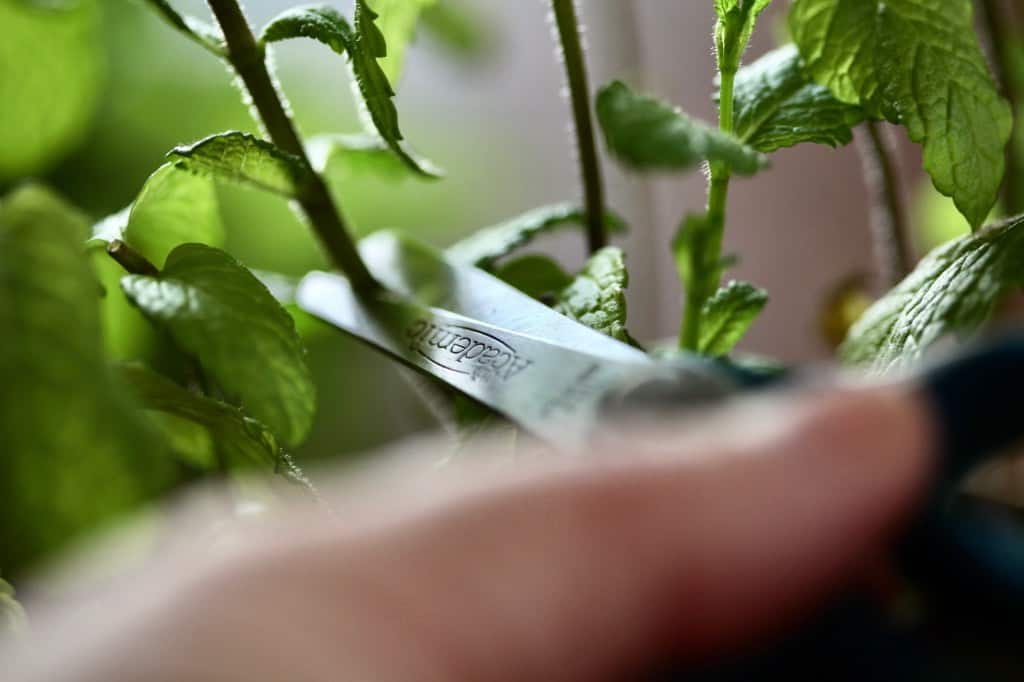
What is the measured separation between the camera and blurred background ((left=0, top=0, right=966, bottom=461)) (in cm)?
83

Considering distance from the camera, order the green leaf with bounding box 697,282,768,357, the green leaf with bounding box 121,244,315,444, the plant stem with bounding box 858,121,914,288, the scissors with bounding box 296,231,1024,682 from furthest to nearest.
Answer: the plant stem with bounding box 858,121,914,288 → the green leaf with bounding box 697,282,768,357 → the green leaf with bounding box 121,244,315,444 → the scissors with bounding box 296,231,1024,682

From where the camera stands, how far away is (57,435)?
23 centimetres

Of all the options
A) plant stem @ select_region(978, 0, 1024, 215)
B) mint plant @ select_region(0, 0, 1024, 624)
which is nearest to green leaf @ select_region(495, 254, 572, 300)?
mint plant @ select_region(0, 0, 1024, 624)

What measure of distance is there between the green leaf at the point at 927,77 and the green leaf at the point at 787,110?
2cm

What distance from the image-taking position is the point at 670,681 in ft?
0.66

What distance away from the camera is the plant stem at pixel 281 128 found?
389 millimetres

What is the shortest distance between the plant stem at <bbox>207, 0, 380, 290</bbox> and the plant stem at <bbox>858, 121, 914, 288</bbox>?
0.28 metres

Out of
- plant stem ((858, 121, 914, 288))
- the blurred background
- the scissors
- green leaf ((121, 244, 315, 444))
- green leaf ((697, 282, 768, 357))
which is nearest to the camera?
the scissors

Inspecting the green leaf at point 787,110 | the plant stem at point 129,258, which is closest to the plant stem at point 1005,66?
the green leaf at point 787,110

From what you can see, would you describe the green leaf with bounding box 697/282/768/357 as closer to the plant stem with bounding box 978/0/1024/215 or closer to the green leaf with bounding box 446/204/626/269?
the green leaf with bounding box 446/204/626/269

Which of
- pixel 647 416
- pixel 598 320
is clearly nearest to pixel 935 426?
pixel 647 416

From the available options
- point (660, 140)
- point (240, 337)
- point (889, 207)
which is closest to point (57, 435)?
point (240, 337)

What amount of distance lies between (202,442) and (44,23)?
28 centimetres

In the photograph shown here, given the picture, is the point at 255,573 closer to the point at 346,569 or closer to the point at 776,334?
the point at 346,569
